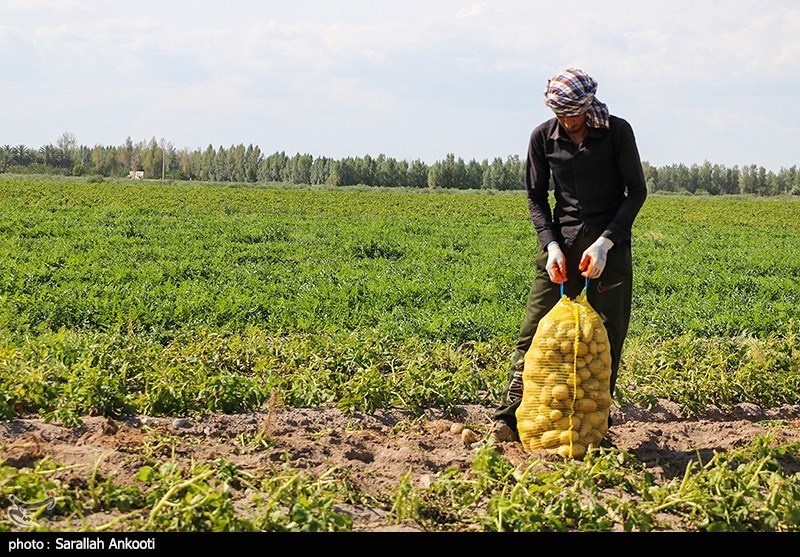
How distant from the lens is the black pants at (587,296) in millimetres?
4738

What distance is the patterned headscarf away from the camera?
4402 mm

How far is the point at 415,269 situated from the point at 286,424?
8.49 metres

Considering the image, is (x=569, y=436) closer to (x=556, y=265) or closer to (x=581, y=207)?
(x=556, y=265)

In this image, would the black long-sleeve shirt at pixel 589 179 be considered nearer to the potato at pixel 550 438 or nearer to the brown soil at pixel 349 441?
the potato at pixel 550 438

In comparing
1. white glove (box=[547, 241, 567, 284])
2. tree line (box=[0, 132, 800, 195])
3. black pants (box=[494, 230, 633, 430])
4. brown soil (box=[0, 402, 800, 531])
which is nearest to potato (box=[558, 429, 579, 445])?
brown soil (box=[0, 402, 800, 531])

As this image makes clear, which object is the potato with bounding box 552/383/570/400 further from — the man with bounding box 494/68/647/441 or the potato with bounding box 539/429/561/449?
the man with bounding box 494/68/647/441

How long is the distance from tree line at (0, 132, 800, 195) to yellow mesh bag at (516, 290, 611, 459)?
7951 centimetres

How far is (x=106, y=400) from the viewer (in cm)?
495

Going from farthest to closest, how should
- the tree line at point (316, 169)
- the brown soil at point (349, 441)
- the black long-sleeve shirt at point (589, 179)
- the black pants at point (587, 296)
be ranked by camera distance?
the tree line at point (316, 169) < the black pants at point (587, 296) < the black long-sleeve shirt at point (589, 179) < the brown soil at point (349, 441)

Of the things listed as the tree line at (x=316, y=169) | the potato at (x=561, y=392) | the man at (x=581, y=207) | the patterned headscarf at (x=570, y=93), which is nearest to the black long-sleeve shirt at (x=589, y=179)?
the man at (x=581, y=207)

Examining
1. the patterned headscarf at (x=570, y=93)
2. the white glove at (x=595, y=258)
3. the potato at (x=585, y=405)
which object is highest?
the patterned headscarf at (x=570, y=93)

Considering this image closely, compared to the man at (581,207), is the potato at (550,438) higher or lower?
lower
